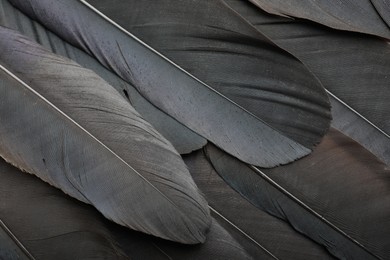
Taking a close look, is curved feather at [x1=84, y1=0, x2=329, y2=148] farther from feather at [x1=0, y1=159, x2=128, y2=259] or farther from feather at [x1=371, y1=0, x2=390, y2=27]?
feather at [x1=0, y1=159, x2=128, y2=259]

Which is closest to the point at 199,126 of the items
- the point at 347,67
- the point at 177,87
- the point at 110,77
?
the point at 177,87

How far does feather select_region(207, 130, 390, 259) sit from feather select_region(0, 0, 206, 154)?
5cm

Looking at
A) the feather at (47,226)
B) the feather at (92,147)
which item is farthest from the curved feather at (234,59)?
the feather at (47,226)

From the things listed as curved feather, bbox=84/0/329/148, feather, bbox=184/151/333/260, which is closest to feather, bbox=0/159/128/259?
feather, bbox=184/151/333/260

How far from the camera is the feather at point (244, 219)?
993 millimetres

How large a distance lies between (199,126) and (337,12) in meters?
0.31

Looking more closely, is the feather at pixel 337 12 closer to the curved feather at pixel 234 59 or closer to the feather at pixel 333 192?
the curved feather at pixel 234 59

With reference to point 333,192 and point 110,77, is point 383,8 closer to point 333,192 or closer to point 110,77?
point 333,192

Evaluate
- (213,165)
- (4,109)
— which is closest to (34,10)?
(4,109)

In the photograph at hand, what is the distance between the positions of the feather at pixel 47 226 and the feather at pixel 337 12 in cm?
47

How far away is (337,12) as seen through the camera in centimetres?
100

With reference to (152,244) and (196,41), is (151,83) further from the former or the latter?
(152,244)

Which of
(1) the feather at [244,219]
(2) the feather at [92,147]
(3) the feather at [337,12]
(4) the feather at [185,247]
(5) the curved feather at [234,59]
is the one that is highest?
(3) the feather at [337,12]

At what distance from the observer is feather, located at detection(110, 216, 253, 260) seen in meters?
0.98
